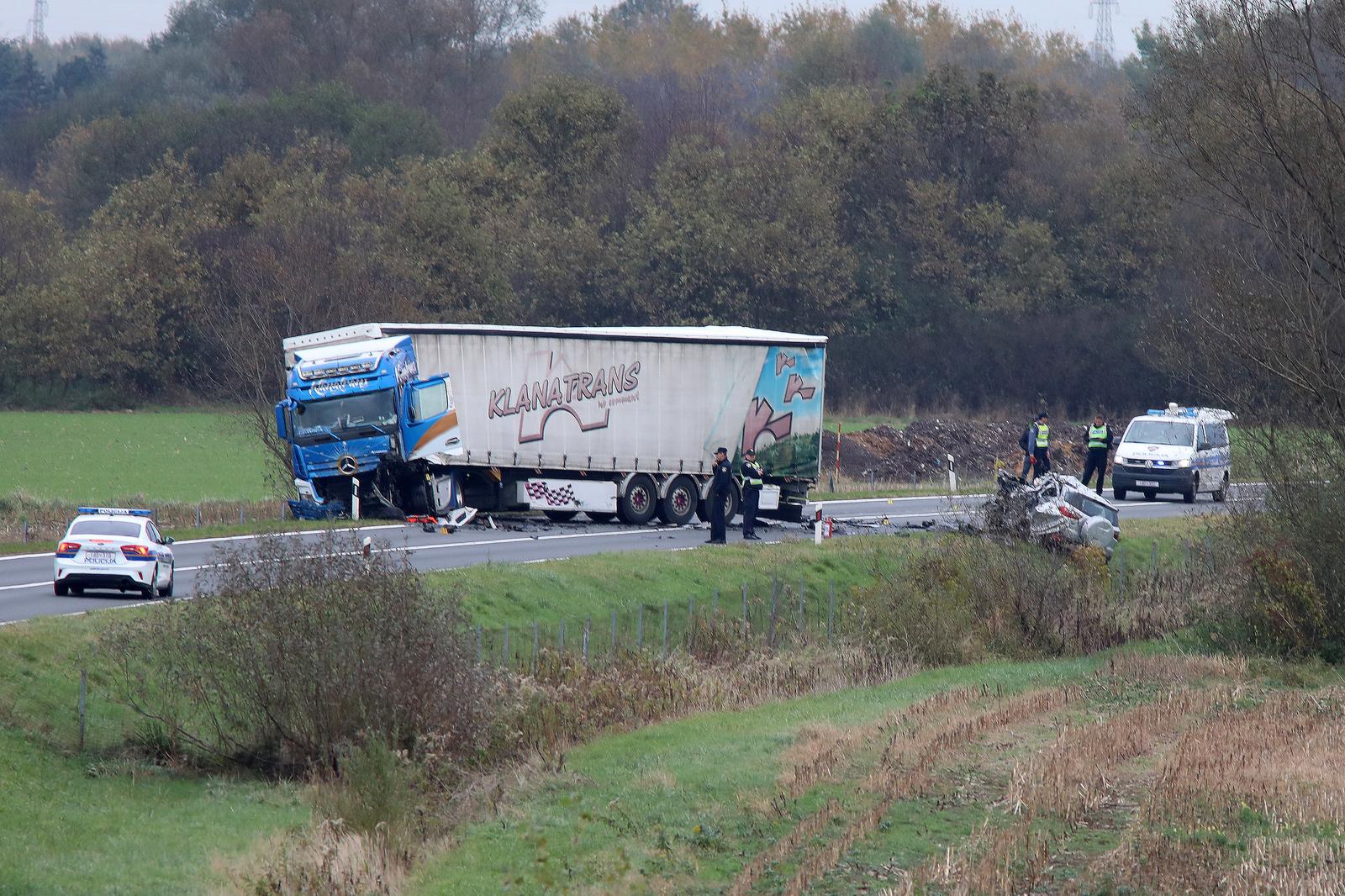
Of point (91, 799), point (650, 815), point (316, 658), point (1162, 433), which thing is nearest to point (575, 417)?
point (1162, 433)

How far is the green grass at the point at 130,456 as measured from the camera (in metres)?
36.5

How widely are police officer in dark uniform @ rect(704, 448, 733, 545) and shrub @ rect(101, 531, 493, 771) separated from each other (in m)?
11.4

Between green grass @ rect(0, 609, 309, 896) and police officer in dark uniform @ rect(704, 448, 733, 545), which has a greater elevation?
police officer in dark uniform @ rect(704, 448, 733, 545)

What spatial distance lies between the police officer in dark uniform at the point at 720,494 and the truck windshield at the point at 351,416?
614 centimetres

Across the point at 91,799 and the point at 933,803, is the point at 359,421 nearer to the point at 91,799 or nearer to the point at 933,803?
the point at 91,799

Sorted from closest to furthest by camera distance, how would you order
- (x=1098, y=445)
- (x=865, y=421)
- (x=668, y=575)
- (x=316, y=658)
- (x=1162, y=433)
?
1. (x=316, y=658)
2. (x=668, y=575)
3. (x=1098, y=445)
4. (x=1162, y=433)
5. (x=865, y=421)

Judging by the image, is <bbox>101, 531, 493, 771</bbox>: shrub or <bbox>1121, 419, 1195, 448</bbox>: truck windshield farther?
<bbox>1121, 419, 1195, 448</bbox>: truck windshield

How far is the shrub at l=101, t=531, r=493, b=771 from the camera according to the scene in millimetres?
14508

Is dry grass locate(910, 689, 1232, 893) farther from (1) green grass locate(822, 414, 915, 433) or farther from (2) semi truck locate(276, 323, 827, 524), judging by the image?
(1) green grass locate(822, 414, 915, 433)

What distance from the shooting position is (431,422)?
29.1 m

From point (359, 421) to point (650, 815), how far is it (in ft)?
57.1

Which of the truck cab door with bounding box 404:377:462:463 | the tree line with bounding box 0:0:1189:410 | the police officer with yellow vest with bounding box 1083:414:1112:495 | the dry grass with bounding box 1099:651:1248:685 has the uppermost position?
the tree line with bounding box 0:0:1189:410

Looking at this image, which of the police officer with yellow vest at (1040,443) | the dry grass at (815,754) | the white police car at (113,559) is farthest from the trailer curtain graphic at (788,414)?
the dry grass at (815,754)

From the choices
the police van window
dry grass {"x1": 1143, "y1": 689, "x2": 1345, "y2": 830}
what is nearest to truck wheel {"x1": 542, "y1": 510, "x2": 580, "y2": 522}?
the police van window
